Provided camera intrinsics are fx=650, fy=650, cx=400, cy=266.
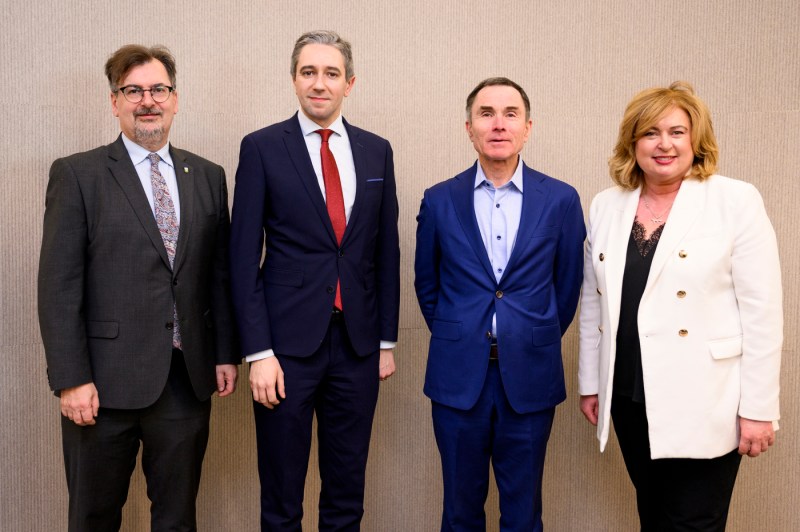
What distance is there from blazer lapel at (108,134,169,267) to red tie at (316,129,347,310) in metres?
0.52

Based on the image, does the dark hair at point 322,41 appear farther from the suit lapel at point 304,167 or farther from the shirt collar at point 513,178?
the shirt collar at point 513,178

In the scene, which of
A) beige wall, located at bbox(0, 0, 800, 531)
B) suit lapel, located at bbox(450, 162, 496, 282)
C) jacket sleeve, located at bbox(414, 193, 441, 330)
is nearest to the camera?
suit lapel, located at bbox(450, 162, 496, 282)

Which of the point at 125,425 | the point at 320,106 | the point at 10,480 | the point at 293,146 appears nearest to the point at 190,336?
the point at 125,425

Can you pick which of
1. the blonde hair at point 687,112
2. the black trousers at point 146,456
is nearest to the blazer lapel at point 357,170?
the black trousers at point 146,456

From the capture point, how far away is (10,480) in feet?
8.64

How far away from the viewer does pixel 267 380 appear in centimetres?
199

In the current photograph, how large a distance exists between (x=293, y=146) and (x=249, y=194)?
21 cm

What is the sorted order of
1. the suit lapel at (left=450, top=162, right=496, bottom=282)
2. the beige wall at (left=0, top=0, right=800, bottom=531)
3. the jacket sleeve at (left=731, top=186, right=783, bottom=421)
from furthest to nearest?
the beige wall at (left=0, top=0, right=800, bottom=531) → the suit lapel at (left=450, top=162, right=496, bottom=282) → the jacket sleeve at (left=731, top=186, right=783, bottom=421)

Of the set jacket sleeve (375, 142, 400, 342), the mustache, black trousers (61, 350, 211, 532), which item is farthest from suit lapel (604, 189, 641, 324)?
the mustache

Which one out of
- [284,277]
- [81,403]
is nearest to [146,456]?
[81,403]

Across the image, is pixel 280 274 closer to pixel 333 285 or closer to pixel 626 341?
pixel 333 285

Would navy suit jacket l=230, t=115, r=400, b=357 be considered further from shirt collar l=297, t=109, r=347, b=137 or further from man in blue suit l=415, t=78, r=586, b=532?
man in blue suit l=415, t=78, r=586, b=532

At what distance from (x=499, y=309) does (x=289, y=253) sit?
679mm

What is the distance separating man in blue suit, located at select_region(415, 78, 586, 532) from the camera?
2.00 m
